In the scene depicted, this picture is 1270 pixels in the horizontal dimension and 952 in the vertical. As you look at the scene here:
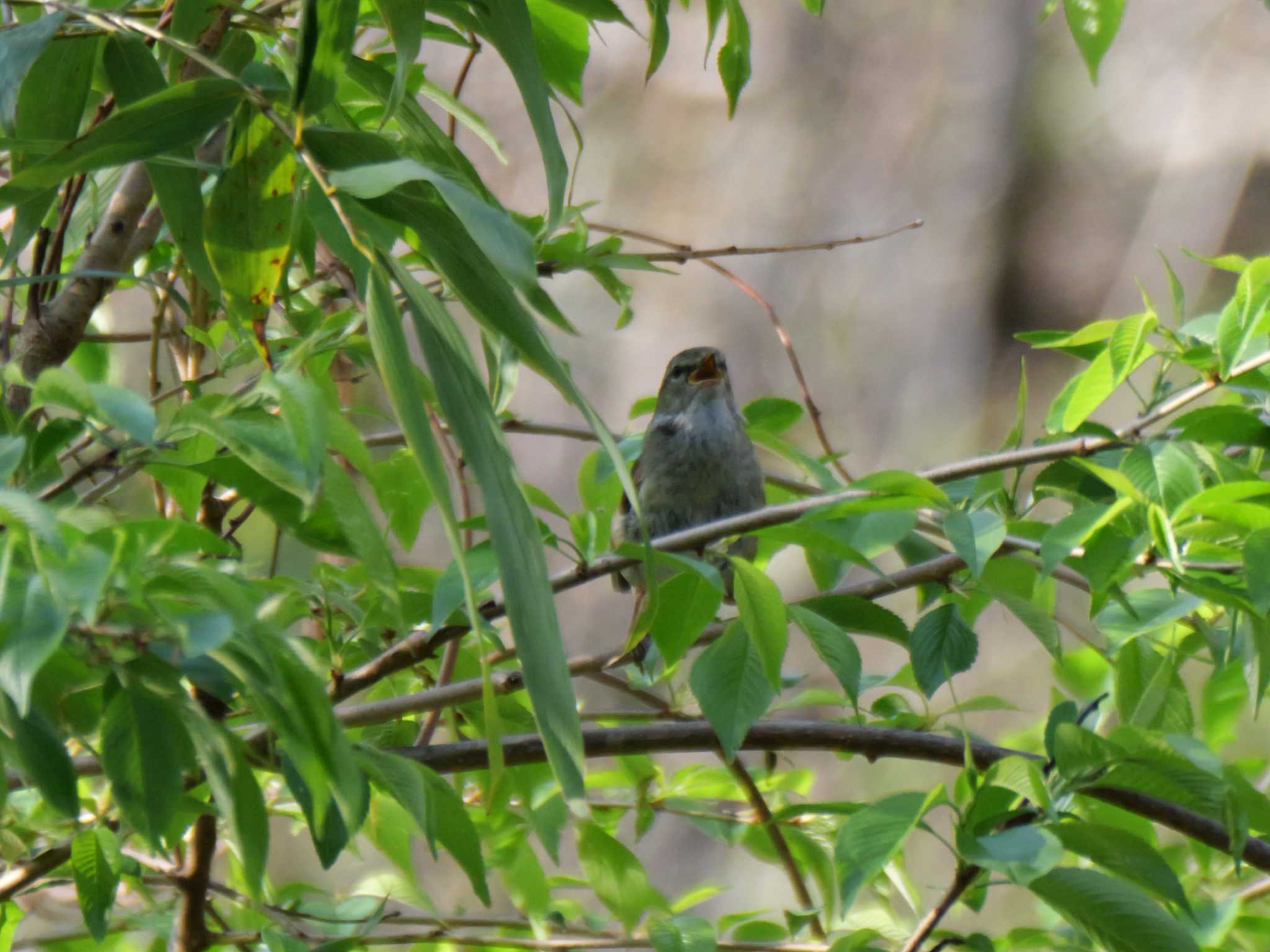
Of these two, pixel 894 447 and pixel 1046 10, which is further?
pixel 894 447

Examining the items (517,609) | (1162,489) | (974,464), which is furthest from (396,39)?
(1162,489)

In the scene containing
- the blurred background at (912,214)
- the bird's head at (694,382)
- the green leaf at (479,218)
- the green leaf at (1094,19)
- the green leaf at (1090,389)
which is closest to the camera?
the green leaf at (479,218)

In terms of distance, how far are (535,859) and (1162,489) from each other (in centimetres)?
89

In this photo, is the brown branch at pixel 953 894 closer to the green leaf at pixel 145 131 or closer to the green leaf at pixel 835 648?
the green leaf at pixel 835 648

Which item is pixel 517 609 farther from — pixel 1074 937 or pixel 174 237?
pixel 1074 937

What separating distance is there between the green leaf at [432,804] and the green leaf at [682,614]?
209 millimetres

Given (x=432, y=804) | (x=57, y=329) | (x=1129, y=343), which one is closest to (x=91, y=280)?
(x=57, y=329)

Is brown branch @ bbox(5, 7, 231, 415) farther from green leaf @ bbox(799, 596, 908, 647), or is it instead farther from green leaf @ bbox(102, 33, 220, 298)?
green leaf @ bbox(799, 596, 908, 647)

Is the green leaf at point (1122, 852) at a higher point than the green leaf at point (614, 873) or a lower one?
higher

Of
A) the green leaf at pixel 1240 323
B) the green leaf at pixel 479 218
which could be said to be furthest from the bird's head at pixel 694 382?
the green leaf at pixel 479 218

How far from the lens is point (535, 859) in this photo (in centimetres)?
157

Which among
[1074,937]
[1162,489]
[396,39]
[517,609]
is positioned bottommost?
[1074,937]

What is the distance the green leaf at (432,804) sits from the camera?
896 mm

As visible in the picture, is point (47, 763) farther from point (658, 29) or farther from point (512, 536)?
point (658, 29)
